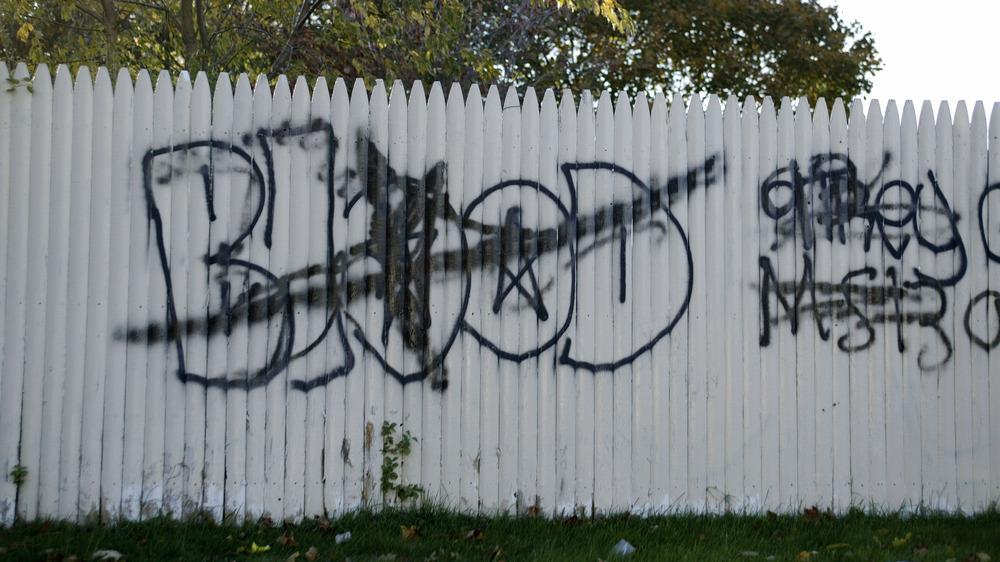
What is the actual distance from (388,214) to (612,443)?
157cm

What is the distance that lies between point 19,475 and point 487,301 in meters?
2.25

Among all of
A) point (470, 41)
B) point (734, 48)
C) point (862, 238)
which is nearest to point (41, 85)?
point (862, 238)

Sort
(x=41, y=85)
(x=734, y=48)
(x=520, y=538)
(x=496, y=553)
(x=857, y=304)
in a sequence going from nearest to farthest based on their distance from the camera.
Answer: (x=496, y=553) → (x=520, y=538) → (x=41, y=85) → (x=857, y=304) → (x=734, y=48)

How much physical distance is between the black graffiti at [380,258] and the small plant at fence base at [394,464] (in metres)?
0.27

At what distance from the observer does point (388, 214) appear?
3859 mm

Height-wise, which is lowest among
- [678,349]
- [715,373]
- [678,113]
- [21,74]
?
[715,373]

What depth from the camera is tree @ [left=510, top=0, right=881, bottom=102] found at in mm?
15016

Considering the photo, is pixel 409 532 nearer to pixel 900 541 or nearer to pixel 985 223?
pixel 900 541

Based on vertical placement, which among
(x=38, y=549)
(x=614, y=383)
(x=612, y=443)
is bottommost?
(x=38, y=549)

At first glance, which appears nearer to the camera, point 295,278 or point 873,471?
point 295,278

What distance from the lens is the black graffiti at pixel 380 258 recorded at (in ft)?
12.3

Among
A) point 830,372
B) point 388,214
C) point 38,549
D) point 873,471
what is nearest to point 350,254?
point 388,214

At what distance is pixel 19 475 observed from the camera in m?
3.60

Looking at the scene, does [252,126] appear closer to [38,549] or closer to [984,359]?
[38,549]
